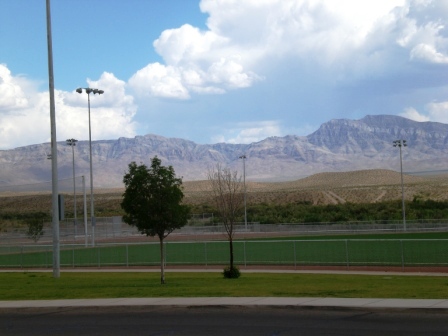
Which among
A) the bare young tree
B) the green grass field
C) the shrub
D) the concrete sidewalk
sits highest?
the bare young tree

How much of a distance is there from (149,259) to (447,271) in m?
21.1

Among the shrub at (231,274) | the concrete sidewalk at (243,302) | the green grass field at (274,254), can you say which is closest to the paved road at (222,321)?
the concrete sidewalk at (243,302)

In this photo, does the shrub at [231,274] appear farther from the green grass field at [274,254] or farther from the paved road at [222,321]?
the paved road at [222,321]

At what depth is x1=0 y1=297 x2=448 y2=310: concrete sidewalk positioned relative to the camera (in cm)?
1767

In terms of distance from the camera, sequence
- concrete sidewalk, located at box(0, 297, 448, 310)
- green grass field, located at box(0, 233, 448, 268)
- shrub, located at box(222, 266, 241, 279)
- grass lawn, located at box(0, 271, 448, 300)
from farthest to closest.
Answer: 1. green grass field, located at box(0, 233, 448, 268)
2. shrub, located at box(222, 266, 241, 279)
3. grass lawn, located at box(0, 271, 448, 300)
4. concrete sidewalk, located at box(0, 297, 448, 310)

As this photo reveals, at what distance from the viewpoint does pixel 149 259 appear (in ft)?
160

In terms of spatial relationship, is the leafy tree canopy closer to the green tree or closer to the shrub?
the green tree

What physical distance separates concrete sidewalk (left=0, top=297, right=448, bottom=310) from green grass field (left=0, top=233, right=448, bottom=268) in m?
15.5

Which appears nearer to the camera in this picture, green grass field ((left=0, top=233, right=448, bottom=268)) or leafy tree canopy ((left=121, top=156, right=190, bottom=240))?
leafy tree canopy ((left=121, top=156, right=190, bottom=240))

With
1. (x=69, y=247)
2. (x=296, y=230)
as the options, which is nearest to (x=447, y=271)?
(x=69, y=247)

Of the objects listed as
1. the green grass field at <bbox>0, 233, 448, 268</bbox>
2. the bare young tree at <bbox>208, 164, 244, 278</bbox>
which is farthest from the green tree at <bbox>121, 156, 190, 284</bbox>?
the green grass field at <bbox>0, 233, 448, 268</bbox>

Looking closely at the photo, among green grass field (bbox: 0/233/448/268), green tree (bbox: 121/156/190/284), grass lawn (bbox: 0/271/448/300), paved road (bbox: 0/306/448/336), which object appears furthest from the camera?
green grass field (bbox: 0/233/448/268)

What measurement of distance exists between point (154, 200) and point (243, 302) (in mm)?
8027

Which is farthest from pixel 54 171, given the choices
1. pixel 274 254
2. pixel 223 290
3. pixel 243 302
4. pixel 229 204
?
pixel 274 254
